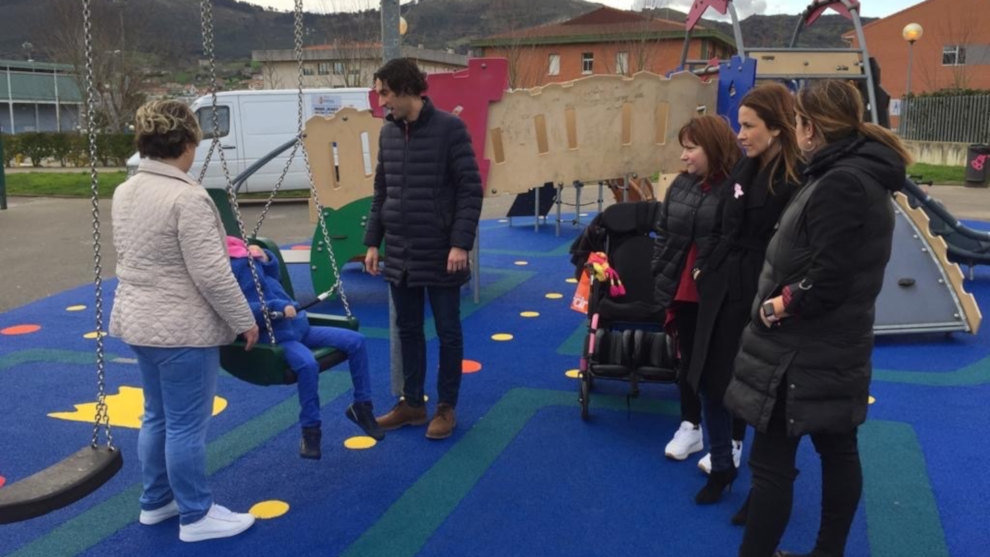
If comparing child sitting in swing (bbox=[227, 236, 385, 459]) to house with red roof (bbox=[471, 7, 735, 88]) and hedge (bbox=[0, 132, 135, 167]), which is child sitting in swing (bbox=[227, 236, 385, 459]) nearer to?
hedge (bbox=[0, 132, 135, 167])

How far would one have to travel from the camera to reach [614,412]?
4.43 m

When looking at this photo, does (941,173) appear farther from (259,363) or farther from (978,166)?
(259,363)

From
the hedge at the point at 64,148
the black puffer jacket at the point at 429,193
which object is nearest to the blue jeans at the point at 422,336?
the black puffer jacket at the point at 429,193

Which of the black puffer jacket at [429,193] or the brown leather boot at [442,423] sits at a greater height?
the black puffer jacket at [429,193]

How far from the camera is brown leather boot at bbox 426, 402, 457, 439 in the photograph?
4.03 meters

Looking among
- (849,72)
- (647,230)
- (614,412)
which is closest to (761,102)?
(647,230)

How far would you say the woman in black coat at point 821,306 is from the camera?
2.26 metres

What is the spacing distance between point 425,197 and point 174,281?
54.0 inches

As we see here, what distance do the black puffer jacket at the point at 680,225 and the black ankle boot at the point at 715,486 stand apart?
2.45 ft

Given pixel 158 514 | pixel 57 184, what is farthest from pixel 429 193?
pixel 57 184

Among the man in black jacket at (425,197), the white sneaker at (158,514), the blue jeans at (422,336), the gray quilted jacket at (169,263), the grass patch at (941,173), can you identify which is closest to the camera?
the gray quilted jacket at (169,263)

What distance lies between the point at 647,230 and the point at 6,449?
3.54 metres

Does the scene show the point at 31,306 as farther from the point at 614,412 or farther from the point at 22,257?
the point at 614,412

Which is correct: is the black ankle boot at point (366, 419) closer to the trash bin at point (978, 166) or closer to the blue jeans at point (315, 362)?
the blue jeans at point (315, 362)
